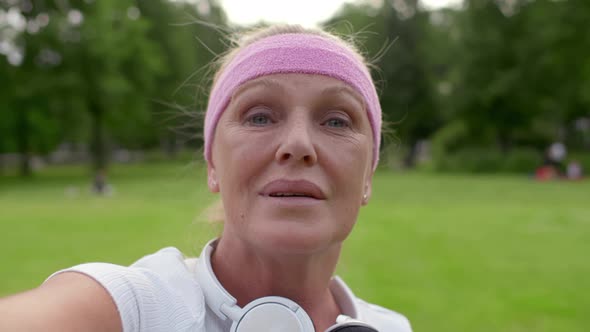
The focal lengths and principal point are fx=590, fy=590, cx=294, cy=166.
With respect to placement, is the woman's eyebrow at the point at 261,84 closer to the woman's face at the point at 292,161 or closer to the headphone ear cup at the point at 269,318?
the woman's face at the point at 292,161

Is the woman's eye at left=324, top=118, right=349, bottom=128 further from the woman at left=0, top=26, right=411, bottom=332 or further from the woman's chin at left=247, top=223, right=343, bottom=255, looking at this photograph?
the woman's chin at left=247, top=223, right=343, bottom=255

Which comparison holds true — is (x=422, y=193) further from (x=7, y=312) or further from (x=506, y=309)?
(x=7, y=312)

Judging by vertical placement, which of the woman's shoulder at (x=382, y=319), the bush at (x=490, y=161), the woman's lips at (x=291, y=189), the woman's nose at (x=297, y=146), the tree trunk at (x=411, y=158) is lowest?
the tree trunk at (x=411, y=158)

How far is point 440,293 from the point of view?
7.18 metres

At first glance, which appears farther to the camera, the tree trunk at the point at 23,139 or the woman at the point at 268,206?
the tree trunk at the point at 23,139

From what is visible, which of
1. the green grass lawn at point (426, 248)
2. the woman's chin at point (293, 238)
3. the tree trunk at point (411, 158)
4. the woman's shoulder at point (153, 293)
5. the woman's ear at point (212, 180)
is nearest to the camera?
the woman's shoulder at point (153, 293)

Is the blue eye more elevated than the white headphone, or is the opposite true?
the blue eye

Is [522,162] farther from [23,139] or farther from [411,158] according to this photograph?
[23,139]

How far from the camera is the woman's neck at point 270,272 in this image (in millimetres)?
1743

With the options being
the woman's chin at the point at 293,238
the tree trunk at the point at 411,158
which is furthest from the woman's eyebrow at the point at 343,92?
the tree trunk at the point at 411,158

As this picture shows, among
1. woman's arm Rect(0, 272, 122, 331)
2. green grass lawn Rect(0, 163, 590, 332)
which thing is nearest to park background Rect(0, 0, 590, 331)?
green grass lawn Rect(0, 163, 590, 332)

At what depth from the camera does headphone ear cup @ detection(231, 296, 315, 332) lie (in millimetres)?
1486

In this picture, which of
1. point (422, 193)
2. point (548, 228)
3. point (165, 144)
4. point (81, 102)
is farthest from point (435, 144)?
point (165, 144)

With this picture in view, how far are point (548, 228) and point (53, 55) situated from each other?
102ft
